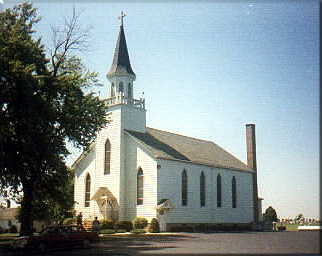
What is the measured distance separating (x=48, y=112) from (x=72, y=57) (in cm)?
824

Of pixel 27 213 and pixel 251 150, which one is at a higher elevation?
pixel 251 150

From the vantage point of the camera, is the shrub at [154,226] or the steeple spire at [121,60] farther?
the steeple spire at [121,60]

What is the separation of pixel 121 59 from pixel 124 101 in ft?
18.2

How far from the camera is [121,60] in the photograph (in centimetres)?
4953

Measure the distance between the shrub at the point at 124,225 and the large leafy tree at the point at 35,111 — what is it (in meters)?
9.07

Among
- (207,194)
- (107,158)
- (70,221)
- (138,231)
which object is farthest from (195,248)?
(207,194)

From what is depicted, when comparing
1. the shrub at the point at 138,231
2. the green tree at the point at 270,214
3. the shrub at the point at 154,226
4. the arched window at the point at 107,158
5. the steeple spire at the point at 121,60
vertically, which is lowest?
the green tree at the point at 270,214

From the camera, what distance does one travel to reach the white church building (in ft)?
143

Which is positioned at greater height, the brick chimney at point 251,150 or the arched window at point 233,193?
the brick chimney at point 251,150

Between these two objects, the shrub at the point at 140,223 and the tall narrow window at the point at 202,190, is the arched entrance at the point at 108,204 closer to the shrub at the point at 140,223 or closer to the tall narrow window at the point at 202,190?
the shrub at the point at 140,223

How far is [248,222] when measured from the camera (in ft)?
187

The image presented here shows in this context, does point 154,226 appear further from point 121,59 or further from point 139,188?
point 121,59

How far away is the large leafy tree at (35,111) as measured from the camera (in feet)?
86.1

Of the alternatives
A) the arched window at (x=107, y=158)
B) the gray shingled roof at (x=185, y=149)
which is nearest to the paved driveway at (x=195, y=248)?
the gray shingled roof at (x=185, y=149)
